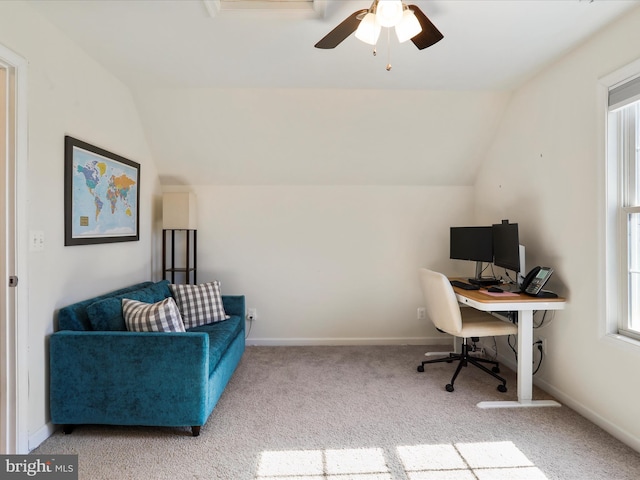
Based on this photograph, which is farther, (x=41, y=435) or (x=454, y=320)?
(x=454, y=320)

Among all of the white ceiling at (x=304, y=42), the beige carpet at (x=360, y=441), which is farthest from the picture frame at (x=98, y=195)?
the beige carpet at (x=360, y=441)

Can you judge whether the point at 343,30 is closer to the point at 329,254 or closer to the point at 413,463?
the point at 413,463

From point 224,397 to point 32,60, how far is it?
244 cm

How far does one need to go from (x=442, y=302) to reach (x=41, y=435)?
2.75 m

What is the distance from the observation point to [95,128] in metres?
2.59

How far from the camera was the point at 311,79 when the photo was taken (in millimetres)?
2902

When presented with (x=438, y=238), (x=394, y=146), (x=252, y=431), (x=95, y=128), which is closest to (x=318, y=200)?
(x=394, y=146)

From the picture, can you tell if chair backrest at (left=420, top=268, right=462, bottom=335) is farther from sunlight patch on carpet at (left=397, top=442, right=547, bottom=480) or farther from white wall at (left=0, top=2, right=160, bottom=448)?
white wall at (left=0, top=2, right=160, bottom=448)

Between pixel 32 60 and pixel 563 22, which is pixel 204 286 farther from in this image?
Answer: pixel 563 22

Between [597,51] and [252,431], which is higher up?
[597,51]

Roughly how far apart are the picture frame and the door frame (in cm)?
35

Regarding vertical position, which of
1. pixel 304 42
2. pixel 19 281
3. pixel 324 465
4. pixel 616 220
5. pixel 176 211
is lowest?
pixel 324 465

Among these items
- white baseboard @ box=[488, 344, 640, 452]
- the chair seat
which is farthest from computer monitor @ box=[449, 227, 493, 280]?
white baseboard @ box=[488, 344, 640, 452]

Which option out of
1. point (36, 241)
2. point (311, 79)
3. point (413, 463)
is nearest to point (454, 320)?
point (413, 463)
